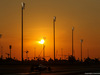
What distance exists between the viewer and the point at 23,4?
229 feet


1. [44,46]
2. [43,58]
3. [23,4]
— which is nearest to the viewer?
[23,4]

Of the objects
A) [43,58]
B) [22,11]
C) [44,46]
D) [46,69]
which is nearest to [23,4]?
[22,11]

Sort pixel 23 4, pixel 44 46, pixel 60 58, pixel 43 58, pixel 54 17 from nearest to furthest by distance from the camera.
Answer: pixel 23 4 → pixel 54 17 → pixel 43 58 → pixel 44 46 → pixel 60 58

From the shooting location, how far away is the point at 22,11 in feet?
230

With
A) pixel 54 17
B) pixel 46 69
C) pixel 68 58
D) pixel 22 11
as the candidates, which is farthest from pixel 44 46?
pixel 46 69

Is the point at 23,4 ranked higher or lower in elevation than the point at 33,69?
higher

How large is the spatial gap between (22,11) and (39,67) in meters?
18.2

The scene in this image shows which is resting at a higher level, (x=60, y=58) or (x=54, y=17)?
(x=54, y=17)

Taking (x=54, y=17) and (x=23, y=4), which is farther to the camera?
(x=54, y=17)

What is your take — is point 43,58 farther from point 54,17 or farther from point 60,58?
point 60,58

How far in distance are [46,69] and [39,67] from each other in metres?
2.48

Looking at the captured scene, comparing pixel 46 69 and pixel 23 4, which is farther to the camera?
pixel 23 4

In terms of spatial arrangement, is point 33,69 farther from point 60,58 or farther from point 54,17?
point 60,58

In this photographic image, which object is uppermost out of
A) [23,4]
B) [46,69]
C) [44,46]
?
[23,4]
